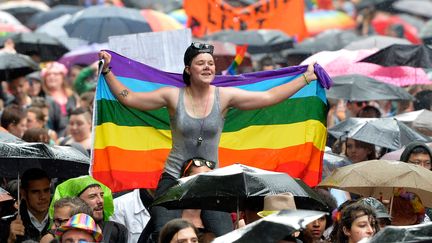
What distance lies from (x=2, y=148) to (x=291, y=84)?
227cm

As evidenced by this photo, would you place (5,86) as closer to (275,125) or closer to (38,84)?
(38,84)

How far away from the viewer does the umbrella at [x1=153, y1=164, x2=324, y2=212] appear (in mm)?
10172

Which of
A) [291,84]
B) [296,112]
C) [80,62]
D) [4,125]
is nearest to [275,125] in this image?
[296,112]

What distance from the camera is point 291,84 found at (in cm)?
1181

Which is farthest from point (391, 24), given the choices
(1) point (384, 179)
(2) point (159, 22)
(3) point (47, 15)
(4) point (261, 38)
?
(1) point (384, 179)

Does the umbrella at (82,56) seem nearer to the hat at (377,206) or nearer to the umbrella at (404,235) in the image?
the hat at (377,206)

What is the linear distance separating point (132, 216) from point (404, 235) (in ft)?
13.8

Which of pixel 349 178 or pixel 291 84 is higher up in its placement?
pixel 291 84

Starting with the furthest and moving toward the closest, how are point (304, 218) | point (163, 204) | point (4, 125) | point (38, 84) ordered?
point (38, 84) < point (4, 125) < point (163, 204) < point (304, 218)

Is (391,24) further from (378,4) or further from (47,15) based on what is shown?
(47,15)

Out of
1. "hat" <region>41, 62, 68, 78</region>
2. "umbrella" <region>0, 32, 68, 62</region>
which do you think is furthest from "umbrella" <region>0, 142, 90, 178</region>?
"umbrella" <region>0, 32, 68, 62</region>

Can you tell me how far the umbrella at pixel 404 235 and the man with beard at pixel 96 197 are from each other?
3.65 meters

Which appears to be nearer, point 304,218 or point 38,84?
point 304,218

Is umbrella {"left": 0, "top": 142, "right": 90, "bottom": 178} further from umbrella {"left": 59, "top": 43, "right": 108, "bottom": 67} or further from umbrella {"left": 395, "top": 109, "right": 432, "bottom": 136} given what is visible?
umbrella {"left": 59, "top": 43, "right": 108, "bottom": 67}
